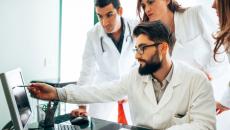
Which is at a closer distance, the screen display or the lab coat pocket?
the screen display

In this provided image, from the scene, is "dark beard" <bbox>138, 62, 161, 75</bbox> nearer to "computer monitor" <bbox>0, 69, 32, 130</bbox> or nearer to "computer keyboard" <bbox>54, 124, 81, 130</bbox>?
"computer keyboard" <bbox>54, 124, 81, 130</bbox>

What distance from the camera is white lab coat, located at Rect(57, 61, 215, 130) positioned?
133 cm

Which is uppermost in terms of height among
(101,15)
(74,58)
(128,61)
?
(101,15)

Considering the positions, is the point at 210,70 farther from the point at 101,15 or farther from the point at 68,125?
the point at 68,125

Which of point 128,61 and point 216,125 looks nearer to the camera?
point 216,125

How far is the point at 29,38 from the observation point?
2.90 metres

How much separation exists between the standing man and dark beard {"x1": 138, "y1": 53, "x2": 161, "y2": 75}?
0.62 meters

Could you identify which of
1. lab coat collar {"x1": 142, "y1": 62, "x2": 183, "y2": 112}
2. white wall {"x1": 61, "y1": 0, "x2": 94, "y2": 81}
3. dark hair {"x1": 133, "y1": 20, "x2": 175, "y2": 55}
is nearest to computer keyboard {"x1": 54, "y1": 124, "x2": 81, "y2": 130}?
lab coat collar {"x1": 142, "y1": 62, "x2": 183, "y2": 112}

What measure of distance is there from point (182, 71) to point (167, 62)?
91mm

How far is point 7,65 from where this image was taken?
269 cm

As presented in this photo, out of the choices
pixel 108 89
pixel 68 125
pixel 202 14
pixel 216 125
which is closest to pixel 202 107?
pixel 216 125

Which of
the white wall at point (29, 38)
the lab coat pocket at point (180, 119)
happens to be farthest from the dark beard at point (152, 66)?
the white wall at point (29, 38)

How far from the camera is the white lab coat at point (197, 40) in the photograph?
190cm

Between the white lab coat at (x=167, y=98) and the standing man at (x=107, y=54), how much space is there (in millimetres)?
443
